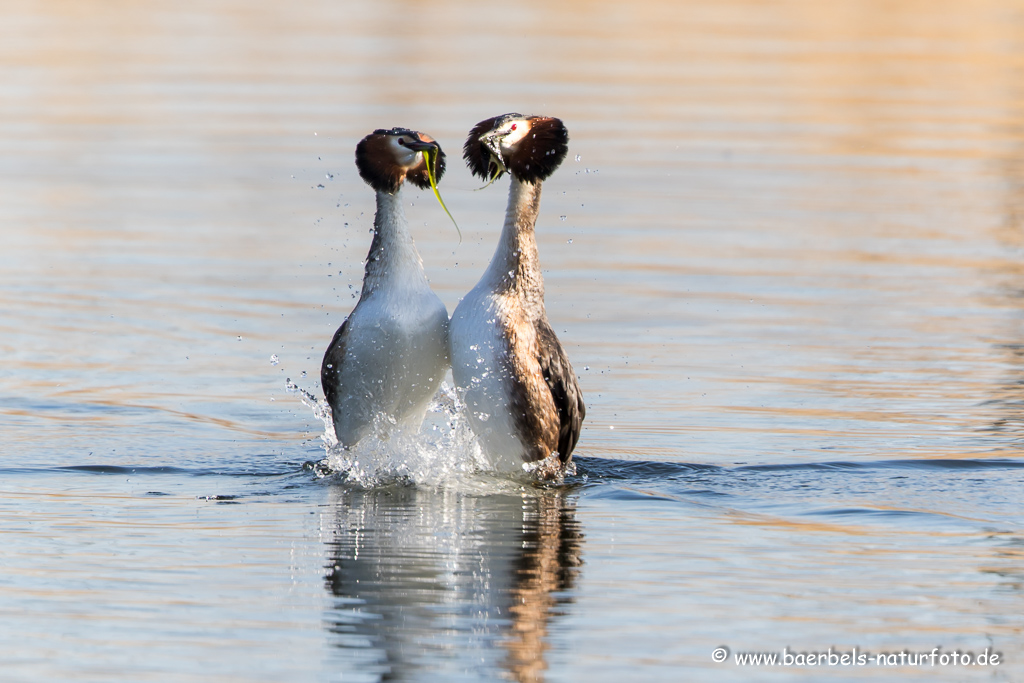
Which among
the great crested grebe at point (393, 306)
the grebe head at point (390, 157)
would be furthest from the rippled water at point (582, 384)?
the grebe head at point (390, 157)

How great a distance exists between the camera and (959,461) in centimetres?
955

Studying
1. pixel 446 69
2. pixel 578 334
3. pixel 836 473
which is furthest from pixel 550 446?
pixel 446 69

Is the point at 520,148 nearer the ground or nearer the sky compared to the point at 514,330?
nearer the sky

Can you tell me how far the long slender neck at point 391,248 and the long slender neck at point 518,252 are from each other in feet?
1.38

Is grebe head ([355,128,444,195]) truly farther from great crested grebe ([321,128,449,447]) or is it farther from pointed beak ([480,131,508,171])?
pointed beak ([480,131,508,171])

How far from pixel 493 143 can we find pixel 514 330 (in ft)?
3.18

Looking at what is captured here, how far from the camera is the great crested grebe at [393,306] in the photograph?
29.6 ft

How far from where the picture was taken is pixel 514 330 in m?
9.04

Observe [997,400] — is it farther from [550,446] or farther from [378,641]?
[378,641]

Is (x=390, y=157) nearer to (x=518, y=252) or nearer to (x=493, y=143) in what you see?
(x=493, y=143)

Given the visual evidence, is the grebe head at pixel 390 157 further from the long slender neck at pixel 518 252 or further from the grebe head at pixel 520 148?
the long slender neck at pixel 518 252

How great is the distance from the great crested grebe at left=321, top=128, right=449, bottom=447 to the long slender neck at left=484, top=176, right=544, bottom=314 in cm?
37

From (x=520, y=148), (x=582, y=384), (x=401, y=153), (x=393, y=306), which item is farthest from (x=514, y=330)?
(x=582, y=384)

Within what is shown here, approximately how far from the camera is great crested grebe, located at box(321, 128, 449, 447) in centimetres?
902
